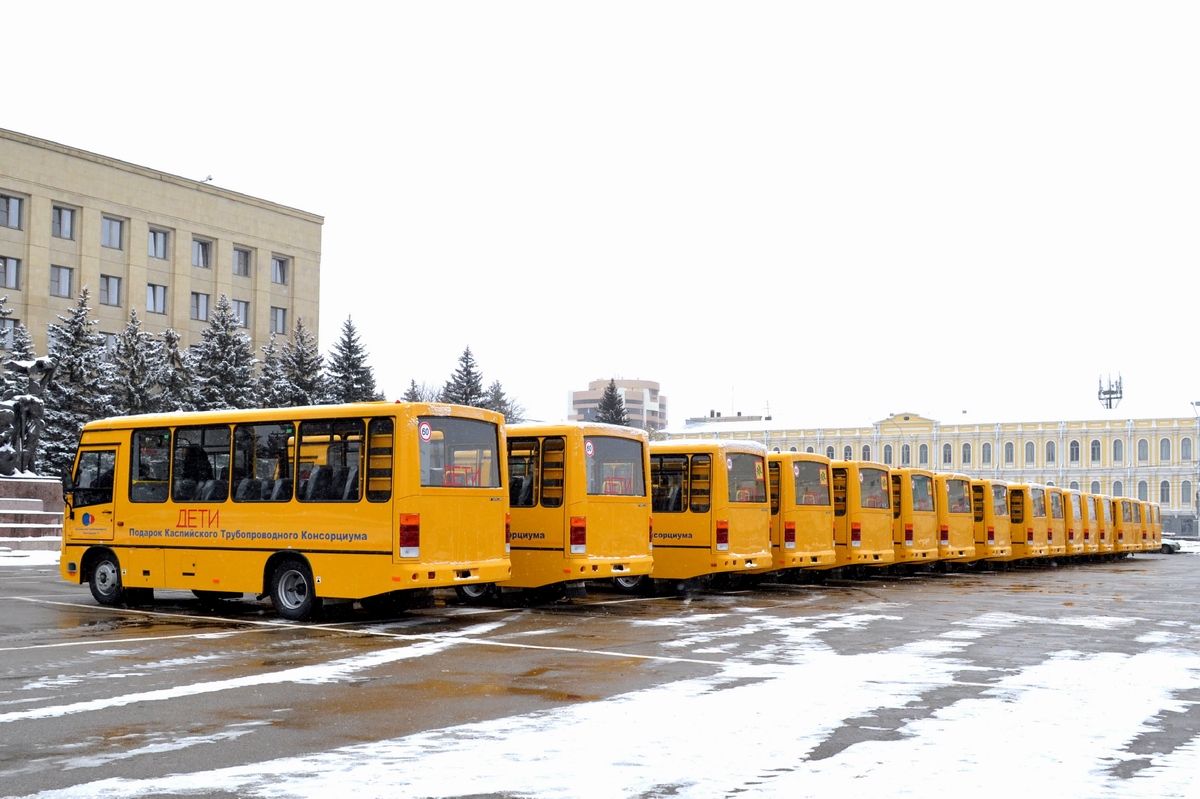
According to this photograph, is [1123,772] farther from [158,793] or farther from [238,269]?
[238,269]

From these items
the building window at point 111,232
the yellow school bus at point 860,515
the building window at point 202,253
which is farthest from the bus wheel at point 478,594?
the building window at point 202,253

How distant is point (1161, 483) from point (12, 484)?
9465cm

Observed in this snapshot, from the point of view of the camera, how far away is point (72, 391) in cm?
5559

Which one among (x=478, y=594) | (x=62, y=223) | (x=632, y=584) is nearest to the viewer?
(x=478, y=594)

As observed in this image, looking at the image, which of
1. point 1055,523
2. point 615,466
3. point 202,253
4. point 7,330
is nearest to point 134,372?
point 7,330

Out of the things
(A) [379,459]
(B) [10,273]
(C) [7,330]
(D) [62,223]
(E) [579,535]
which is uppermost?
(D) [62,223]

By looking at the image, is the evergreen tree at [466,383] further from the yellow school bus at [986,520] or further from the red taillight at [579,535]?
the red taillight at [579,535]

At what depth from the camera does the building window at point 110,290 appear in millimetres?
69750

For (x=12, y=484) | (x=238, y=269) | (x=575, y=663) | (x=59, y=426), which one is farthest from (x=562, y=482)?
(x=238, y=269)

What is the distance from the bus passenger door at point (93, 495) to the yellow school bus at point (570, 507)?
16.8ft

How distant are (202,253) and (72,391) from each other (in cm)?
2174

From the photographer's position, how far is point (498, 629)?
15.0 metres

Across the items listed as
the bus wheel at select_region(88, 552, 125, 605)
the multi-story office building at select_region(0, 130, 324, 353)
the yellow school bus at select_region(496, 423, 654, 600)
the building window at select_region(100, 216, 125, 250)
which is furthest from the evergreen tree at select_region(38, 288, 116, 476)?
the yellow school bus at select_region(496, 423, 654, 600)

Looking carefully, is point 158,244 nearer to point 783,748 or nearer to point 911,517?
point 911,517
